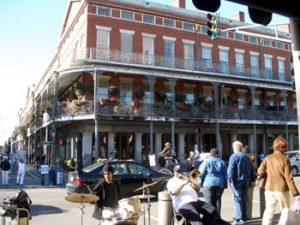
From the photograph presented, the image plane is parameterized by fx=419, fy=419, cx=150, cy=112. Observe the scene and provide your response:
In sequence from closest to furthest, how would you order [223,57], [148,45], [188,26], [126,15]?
[126,15] → [148,45] → [188,26] → [223,57]

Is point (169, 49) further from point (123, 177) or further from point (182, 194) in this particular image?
point (182, 194)

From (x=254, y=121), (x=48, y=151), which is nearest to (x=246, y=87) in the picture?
(x=254, y=121)

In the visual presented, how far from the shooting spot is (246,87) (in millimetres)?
35406

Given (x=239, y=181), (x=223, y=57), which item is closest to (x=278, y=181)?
(x=239, y=181)

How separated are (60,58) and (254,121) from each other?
1949 centimetres

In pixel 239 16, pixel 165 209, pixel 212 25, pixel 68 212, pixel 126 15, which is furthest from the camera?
pixel 239 16

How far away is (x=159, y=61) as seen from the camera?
29641mm

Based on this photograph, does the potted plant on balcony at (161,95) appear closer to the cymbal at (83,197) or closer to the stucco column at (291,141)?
the stucco column at (291,141)

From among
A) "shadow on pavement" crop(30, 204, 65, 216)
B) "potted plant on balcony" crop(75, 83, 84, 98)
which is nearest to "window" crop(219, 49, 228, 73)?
"potted plant on balcony" crop(75, 83, 84, 98)

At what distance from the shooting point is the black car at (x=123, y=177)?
45.0 feet

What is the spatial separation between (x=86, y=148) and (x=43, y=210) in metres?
15.4

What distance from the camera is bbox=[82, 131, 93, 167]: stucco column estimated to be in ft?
90.0

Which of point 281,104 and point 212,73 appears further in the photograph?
point 281,104

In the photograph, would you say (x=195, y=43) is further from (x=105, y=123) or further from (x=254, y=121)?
(x=105, y=123)
